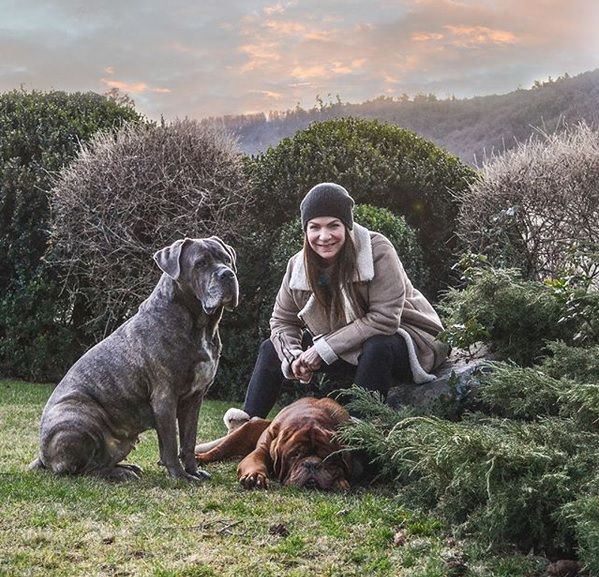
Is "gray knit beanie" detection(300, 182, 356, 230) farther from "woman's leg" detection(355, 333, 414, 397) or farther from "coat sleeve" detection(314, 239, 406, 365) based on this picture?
"woman's leg" detection(355, 333, 414, 397)

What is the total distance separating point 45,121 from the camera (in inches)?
477

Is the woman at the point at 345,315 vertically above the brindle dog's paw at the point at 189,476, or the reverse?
the woman at the point at 345,315

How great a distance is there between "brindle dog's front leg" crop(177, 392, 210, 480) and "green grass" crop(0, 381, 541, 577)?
0.20 meters

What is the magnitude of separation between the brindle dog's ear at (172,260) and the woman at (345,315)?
113 cm

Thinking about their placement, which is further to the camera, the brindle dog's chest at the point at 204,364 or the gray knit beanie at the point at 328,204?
the gray knit beanie at the point at 328,204

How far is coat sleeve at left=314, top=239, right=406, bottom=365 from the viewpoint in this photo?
5973 mm

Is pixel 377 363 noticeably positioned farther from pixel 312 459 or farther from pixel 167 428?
pixel 167 428

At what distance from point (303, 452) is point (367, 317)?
1.19 metres

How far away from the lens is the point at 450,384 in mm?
5949

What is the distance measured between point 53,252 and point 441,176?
4.97 meters

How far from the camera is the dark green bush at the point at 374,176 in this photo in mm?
10078

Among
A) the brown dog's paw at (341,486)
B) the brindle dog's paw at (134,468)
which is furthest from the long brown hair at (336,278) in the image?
the brindle dog's paw at (134,468)

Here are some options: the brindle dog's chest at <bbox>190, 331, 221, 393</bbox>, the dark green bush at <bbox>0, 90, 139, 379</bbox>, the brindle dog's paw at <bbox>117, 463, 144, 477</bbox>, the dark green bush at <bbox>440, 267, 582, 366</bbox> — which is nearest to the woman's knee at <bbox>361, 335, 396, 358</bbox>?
the dark green bush at <bbox>440, 267, 582, 366</bbox>

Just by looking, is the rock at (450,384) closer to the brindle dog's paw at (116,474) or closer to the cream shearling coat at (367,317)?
the cream shearling coat at (367,317)
